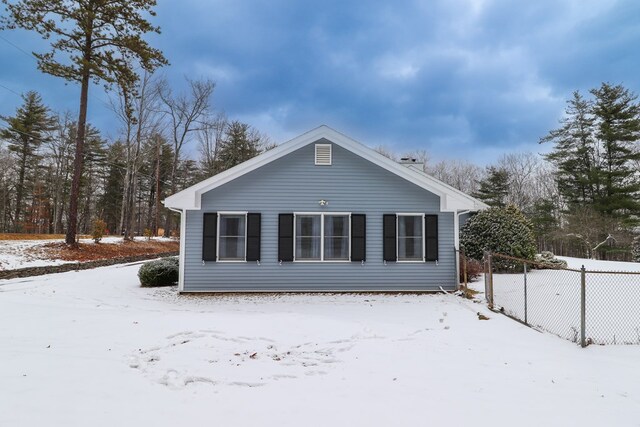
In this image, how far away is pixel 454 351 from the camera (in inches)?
199

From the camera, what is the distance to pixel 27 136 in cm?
2902

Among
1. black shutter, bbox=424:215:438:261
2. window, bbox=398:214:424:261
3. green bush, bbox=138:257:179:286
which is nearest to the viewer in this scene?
black shutter, bbox=424:215:438:261

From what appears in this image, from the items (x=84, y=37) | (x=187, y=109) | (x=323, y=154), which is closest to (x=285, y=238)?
(x=323, y=154)

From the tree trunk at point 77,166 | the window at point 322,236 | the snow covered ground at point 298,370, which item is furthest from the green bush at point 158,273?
the tree trunk at point 77,166

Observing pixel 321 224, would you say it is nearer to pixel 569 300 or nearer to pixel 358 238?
pixel 358 238

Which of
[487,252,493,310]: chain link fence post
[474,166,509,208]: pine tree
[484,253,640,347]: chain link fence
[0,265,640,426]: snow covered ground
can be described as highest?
[474,166,509,208]: pine tree

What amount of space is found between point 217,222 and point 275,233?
160cm

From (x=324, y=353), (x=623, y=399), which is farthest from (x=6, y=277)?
(x=623, y=399)

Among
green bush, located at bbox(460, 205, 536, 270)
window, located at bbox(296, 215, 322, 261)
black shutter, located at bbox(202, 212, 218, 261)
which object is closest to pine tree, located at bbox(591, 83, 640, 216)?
green bush, located at bbox(460, 205, 536, 270)

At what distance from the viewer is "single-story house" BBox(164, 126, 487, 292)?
9.44 metres

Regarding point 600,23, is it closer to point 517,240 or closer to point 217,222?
point 517,240

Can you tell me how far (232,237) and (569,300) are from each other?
8.76 m

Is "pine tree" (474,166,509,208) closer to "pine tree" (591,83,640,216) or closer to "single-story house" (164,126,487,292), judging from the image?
"pine tree" (591,83,640,216)

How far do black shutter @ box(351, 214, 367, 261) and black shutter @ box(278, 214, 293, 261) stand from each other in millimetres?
1719
